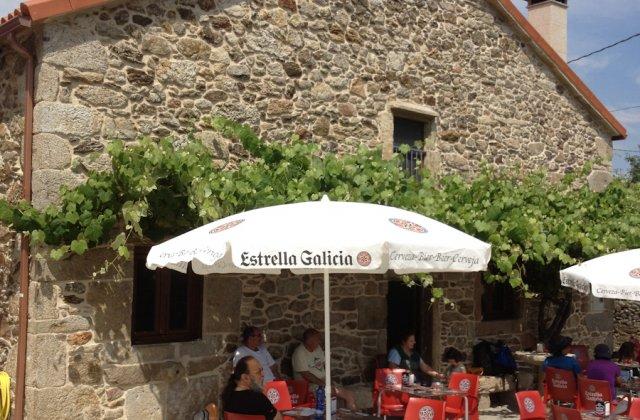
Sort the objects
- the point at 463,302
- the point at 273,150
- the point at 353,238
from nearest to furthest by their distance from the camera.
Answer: the point at 353,238, the point at 273,150, the point at 463,302

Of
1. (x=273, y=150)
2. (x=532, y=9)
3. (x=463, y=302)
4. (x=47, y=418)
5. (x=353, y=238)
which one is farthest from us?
(x=532, y=9)

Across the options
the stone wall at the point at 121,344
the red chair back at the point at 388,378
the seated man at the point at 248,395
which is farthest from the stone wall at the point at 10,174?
the red chair back at the point at 388,378

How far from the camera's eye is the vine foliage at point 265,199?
7.27 m

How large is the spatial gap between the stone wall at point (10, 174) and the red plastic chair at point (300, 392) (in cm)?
296

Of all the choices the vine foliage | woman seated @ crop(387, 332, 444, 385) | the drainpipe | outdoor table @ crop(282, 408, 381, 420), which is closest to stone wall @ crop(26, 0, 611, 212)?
the drainpipe

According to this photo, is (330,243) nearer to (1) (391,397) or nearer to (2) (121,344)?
(2) (121,344)

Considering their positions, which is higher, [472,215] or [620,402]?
[472,215]

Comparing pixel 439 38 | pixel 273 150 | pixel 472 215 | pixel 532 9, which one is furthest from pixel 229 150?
pixel 532 9

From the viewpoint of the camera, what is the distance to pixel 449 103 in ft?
38.9

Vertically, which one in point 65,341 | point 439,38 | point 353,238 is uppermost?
point 439,38

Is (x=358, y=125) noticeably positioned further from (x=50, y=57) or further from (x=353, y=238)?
(x=353, y=238)

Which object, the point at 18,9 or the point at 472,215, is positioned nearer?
the point at 18,9

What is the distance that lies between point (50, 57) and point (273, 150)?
2490mm

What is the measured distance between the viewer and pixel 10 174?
812 cm
